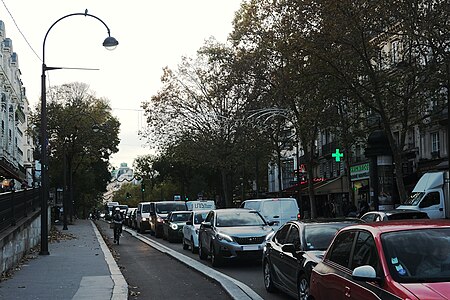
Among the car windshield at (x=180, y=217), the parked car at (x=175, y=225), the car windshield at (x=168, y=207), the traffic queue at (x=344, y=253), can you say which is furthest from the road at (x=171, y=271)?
the car windshield at (x=168, y=207)

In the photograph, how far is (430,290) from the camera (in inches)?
224

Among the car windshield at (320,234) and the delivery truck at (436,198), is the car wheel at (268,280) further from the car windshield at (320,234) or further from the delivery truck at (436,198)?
the delivery truck at (436,198)

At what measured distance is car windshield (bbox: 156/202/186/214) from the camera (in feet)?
124

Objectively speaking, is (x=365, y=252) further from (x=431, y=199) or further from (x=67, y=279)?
(x=431, y=199)

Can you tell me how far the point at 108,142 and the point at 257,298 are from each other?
2230 inches

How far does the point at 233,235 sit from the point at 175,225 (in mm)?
13390

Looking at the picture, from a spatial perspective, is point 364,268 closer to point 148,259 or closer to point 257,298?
point 257,298

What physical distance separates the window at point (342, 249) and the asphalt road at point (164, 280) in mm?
4903

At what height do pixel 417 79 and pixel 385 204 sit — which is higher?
pixel 417 79

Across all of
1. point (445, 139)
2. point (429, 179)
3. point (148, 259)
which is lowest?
point (148, 259)

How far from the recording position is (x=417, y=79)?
107 feet

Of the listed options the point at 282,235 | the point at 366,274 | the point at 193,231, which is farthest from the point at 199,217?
the point at 366,274

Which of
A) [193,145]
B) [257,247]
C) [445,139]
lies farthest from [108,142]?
[257,247]

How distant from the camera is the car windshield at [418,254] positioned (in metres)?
6.11
